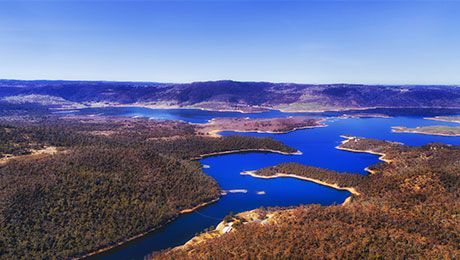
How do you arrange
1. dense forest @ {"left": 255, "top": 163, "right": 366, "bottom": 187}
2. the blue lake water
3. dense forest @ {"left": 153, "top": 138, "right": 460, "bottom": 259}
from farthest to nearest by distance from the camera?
dense forest @ {"left": 255, "top": 163, "right": 366, "bottom": 187} → the blue lake water → dense forest @ {"left": 153, "top": 138, "right": 460, "bottom": 259}

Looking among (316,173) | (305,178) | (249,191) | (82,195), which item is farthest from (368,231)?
(316,173)

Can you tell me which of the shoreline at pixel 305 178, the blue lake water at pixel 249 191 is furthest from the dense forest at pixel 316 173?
the blue lake water at pixel 249 191

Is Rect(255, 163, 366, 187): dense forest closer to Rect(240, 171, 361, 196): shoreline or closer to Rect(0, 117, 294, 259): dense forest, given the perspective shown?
Rect(240, 171, 361, 196): shoreline

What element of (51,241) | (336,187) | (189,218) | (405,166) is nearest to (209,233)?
(189,218)

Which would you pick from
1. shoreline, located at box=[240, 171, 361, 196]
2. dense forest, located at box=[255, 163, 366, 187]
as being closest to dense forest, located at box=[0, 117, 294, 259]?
shoreline, located at box=[240, 171, 361, 196]

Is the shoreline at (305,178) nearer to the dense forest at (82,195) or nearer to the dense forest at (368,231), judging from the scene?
the dense forest at (368,231)
